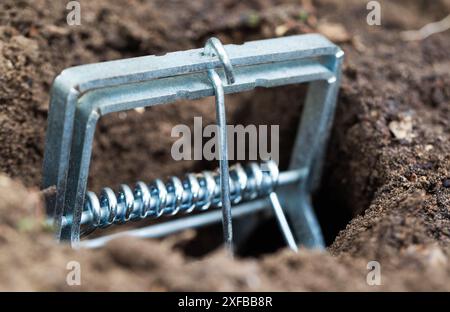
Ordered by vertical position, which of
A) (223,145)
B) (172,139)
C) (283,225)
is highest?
(172,139)

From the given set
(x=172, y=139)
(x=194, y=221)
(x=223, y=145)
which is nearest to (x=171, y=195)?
(x=223, y=145)

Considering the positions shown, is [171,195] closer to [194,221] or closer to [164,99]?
[164,99]

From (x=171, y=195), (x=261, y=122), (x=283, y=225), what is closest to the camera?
(x=171, y=195)

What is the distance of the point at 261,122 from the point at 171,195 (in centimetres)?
59

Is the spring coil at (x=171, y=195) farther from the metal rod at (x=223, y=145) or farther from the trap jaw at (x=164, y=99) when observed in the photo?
the metal rod at (x=223, y=145)

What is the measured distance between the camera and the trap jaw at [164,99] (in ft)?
4.32

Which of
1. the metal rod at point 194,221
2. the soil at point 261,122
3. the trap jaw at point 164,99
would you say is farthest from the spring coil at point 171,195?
the metal rod at point 194,221

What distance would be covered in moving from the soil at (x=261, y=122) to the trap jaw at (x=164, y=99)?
97 mm

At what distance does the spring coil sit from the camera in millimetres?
1515

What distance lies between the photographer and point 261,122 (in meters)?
2.08

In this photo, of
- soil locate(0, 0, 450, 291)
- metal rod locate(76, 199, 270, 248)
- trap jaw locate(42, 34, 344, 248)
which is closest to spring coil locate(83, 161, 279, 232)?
trap jaw locate(42, 34, 344, 248)

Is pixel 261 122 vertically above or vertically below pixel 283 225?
above

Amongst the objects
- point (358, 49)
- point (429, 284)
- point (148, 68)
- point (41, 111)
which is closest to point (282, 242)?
point (358, 49)

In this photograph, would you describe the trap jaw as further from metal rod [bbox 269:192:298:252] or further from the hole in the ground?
the hole in the ground
